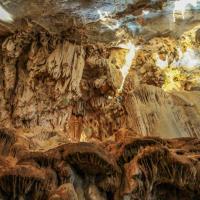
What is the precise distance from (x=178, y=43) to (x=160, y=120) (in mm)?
2512

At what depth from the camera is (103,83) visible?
7.35 m

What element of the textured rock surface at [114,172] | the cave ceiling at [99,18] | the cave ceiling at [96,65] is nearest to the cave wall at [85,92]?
the cave ceiling at [96,65]

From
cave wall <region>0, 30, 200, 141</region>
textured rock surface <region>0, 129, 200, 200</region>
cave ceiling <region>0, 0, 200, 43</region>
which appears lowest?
textured rock surface <region>0, 129, 200, 200</region>

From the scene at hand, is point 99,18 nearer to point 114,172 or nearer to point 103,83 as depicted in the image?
point 103,83

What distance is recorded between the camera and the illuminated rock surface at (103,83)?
439 cm

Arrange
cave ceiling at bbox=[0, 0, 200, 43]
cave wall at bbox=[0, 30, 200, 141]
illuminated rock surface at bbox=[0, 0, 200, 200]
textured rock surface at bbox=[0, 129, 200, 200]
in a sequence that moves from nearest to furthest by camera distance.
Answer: textured rock surface at bbox=[0, 129, 200, 200] < illuminated rock surface at bbox=[0, 0, 200, 200] < cave wall at bbox=[0, 30, 200, 141] < cave ceiling at bbox=[0, 0, 200, 43]

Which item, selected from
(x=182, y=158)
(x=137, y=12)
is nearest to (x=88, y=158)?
(x=182, y=158)

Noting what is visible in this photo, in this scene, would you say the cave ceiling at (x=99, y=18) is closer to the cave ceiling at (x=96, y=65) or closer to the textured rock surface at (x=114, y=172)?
the cave ceiling at (x=96, y=65)

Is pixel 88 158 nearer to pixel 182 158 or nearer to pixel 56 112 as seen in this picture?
pixel 182 158

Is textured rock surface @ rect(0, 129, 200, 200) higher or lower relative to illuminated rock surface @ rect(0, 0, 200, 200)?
lower

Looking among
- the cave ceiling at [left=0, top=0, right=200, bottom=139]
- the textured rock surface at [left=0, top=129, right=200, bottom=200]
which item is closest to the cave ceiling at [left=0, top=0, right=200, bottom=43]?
the cave ceiling at [left=0, top=0, right=200, bottom=139]

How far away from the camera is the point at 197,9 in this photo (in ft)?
25.0

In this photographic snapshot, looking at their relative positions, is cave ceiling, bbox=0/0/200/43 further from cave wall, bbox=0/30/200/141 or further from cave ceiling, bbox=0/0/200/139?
cave wall, bbox=0/30/200/141

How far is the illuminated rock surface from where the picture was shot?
439 cm
